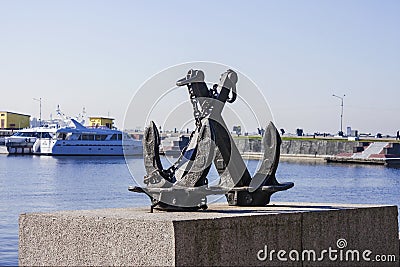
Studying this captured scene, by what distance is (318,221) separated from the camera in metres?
8.93

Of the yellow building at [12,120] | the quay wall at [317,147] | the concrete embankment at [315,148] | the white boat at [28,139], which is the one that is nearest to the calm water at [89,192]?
the quay wall at [317,147]

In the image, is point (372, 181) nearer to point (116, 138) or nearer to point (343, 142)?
point (343, 142)

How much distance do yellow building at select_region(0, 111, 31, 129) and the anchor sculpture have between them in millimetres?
112974

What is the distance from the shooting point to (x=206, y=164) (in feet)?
30.5

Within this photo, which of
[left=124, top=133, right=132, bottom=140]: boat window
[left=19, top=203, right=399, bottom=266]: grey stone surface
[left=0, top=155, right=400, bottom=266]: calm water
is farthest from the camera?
[left=0, top=155, right=400, bottom=266]: calm water

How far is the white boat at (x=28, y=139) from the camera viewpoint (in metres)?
84.6

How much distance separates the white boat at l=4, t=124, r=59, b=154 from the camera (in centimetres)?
8456

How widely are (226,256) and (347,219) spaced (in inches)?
72.4

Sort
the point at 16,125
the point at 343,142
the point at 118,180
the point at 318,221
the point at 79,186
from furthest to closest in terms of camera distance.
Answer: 1. the point at 16,125
2. the point at 343,142
3. the point at 118,180
4. the point at 79,186
5. the point at 318,221

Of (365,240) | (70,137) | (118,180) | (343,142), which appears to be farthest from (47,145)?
(365,240)

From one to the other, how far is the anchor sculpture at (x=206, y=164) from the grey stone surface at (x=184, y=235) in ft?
1.08

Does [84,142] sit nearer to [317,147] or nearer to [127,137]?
[317,147]

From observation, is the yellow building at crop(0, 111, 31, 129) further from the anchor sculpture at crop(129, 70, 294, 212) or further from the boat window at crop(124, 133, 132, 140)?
the anchor sculpture at crop(129, 70, 294, 212)

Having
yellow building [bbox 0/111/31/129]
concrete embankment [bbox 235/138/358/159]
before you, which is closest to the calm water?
concrete embankment [bbox 235/138/358/159]
